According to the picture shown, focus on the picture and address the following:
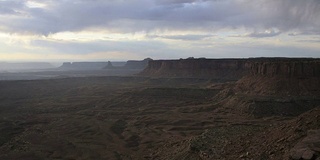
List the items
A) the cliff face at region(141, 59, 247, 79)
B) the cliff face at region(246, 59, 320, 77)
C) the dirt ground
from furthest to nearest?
the cliff face at region(141, 59, 247, 79) → the cliff face at region(246, 59, 320, 77) → the dirt ground

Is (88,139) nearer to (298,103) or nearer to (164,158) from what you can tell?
(164,158)

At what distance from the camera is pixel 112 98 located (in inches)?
2886

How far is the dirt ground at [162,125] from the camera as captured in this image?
71.3 feet

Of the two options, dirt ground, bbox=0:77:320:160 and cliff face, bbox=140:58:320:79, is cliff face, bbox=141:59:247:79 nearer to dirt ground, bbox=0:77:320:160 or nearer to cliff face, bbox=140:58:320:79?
cliff face, bbox=140:58:320:79

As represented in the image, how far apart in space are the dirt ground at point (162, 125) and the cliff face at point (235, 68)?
5506 mm

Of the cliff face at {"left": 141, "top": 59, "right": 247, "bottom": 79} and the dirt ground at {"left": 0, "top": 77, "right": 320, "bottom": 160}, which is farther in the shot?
the cliff face at {"left": 141, "top": 59, "right": 247, "bottom": 79}

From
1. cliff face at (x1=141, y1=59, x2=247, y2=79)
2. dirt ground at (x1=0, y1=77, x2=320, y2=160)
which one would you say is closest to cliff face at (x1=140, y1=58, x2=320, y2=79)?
cliff face at (x1=141, y1=59, x2=247, y2=79)

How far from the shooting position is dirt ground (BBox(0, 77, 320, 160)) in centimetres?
2174

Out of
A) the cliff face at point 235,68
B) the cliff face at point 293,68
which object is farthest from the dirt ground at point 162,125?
the cliff face at point 235,68

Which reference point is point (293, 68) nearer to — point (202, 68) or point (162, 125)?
point (162, 125)

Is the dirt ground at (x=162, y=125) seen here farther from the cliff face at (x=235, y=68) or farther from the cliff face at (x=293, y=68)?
the cliff face at (x=235, y=68)

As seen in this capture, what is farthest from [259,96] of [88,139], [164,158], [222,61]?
[222,61]

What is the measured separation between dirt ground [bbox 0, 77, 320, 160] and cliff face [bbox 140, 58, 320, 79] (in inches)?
217

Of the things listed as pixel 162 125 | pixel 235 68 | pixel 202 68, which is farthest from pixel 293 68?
pixel 202 68
